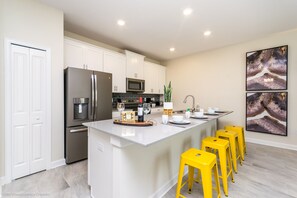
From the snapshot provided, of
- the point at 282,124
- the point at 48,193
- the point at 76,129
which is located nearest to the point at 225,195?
the point at 48,193

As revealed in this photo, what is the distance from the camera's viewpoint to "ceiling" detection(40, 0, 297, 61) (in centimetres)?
221

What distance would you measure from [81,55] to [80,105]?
1185mm

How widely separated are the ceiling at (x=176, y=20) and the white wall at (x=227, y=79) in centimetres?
31

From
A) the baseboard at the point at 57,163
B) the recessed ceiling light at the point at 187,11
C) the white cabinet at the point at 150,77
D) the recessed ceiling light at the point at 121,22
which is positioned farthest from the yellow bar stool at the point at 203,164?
the white cabinet at the point at 150,77

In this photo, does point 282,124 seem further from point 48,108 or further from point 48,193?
point 48,108

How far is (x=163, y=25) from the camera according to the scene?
2.87 meters

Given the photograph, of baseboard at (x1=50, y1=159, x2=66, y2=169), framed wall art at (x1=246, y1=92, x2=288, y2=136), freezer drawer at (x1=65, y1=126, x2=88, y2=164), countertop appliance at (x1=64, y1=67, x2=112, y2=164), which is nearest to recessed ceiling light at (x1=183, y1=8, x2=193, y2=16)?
countertop appliance at (x1=64, y1=67, x2=112, y2=164)

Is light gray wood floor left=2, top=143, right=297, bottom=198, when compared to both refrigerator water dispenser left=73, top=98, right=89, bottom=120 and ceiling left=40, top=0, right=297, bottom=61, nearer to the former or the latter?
refrigerator water dispenser left=73, top=98, right=89, bottom=120

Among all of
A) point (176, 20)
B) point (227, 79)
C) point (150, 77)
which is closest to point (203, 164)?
point (176, 20)

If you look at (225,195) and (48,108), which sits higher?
(48,108)

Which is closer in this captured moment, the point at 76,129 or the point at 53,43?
the point at 53,43

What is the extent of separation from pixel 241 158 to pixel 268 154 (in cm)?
85

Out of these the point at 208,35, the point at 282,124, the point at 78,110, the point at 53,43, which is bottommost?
the point at 282,124

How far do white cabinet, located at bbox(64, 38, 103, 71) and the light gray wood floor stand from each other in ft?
6.76
